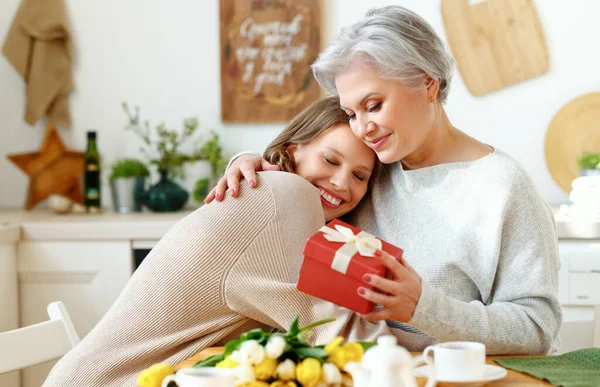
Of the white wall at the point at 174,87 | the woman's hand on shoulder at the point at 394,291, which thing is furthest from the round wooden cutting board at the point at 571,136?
the woman's hand on shoulder at the point at 394,291

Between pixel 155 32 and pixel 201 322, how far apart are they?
6.83 ft

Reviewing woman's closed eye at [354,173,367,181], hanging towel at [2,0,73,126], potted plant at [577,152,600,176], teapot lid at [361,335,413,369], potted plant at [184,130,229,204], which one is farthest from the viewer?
hanging towel at [2,0,73,126]

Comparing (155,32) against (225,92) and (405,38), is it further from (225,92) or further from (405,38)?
(405,38)

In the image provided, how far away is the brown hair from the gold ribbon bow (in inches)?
21.4

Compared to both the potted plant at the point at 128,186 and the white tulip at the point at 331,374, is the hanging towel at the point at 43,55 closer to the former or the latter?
the potted plant at the point at 128,186

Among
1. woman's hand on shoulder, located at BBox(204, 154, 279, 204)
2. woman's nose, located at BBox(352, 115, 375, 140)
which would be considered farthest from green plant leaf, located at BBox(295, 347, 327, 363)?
woman's nose, located at BBox(352, 115, 375, 140)

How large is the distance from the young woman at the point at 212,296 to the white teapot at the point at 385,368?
41cm

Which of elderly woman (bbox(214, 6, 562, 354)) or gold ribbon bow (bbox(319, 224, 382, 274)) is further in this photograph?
elderly woman (bbox(214, 6, 562, 354))

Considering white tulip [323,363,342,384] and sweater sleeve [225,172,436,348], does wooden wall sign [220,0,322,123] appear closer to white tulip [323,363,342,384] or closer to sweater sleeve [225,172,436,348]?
sweater sleeve [225,172,436,348]

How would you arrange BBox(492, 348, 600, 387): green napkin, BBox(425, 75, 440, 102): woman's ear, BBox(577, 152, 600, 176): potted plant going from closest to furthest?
BBox(492, 348, 600, 387): green napkin, BBox(425, 75, 440, 102): woman's ear, BBox(577, 152, 600, 176): potted plant

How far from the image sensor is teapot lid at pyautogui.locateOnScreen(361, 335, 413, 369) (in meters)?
0.90

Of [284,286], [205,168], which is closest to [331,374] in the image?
[284,286]

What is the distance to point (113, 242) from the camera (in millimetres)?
2746

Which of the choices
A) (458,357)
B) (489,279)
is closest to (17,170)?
(489,279)
